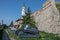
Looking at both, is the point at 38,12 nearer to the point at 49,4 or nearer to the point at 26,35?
the point at 49,4

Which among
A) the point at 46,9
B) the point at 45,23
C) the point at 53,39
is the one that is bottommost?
the point at 53,39

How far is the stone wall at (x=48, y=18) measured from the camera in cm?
2439

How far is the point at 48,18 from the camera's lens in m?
25.0

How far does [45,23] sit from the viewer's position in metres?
25.1

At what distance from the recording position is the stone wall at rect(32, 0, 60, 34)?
24391mm

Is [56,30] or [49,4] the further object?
[49,4]

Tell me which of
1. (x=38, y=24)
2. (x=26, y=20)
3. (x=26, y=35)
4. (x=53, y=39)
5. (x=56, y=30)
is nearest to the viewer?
(x=53, y=39)

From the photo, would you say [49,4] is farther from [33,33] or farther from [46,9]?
[33,33]

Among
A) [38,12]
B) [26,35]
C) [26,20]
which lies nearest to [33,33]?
[26,35]

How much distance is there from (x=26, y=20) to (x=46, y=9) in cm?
370

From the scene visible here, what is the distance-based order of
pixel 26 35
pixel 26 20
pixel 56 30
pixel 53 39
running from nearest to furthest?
pixel 53 39 → pixel 26 35 → pixel 56 30 → pixel 26 20

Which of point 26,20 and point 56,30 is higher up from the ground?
point 26,20

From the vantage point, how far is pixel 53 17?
969 inches

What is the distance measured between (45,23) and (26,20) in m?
3.76
